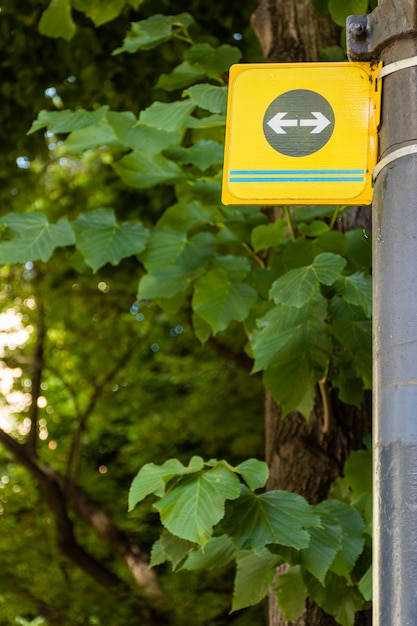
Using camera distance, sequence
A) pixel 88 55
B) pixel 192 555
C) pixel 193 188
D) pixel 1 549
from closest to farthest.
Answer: pixel 192 555 < pixel 193 188 < pixel 88 55 < pixel 1 549

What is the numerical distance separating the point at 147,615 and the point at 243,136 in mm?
6368

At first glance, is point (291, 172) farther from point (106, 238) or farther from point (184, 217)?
point (184, 217)

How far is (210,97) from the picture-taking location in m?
2.94

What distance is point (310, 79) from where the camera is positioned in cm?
182

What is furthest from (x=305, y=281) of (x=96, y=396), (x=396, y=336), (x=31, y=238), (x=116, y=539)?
(x=96, y=396)

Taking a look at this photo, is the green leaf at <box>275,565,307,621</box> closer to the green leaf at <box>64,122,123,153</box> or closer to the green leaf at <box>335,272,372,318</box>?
the green leaf at <box>335,272,372,318</box>

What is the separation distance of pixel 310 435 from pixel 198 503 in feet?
4.94

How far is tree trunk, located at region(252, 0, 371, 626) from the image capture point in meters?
3.63

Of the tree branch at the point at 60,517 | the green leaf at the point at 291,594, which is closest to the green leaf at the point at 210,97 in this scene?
the green leaf at the point at 291,594

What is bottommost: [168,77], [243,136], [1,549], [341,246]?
[1,549]

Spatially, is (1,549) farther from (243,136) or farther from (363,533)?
(243,136)

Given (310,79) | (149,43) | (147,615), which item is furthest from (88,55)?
(147,615)

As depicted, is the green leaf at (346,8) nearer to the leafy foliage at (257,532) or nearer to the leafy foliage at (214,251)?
the leafy foliage at (214,251)

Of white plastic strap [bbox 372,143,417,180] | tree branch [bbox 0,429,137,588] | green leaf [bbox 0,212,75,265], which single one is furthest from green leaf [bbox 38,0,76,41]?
tree branch [bbox 0,429,137,588]
